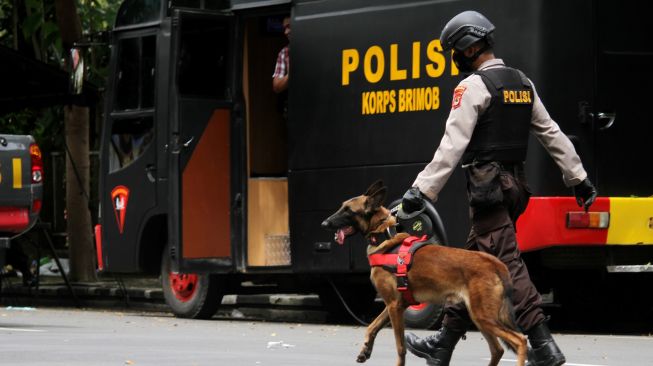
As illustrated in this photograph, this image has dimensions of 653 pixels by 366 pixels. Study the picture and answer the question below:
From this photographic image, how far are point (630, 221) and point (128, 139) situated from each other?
5.34 meters

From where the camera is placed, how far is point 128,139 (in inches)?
598

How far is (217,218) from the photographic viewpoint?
47.2 ft

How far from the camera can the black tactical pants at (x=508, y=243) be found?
7.66 m

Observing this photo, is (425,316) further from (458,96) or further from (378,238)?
(458,96)

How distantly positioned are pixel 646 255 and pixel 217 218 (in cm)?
398

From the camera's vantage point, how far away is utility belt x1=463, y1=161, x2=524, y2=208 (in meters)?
7.74

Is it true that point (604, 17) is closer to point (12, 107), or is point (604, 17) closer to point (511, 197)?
point (511, 197)

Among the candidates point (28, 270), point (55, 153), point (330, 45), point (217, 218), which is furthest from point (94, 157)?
point (330, 45)

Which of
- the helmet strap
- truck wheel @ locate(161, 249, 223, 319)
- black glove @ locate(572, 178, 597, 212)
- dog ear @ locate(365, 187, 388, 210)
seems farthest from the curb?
the helmet strap

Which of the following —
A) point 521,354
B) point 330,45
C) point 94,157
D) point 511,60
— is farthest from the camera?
point 94,157

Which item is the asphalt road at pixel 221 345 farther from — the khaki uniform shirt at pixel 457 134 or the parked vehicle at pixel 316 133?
the khaki uniform shirt at pixel 457 134

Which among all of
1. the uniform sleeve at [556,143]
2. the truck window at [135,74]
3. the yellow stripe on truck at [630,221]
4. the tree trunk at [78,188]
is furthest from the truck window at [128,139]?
the uniform sleeve at [556,143]

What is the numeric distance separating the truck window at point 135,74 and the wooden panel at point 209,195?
87 centimetres

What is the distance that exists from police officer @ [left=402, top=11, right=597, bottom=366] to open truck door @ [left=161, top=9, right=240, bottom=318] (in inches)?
250
